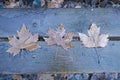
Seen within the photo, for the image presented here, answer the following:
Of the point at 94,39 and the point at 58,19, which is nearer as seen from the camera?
the point at 94,39

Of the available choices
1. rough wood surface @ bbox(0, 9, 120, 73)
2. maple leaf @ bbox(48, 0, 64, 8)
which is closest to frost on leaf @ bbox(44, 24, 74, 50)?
rough wood surface @ bbox(0, 9, 120, 73)

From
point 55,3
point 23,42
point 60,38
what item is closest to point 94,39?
point 60,38

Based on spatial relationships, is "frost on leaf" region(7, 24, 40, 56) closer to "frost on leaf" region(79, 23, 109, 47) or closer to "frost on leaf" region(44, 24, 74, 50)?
"frost on leaf" region(44, 24, 74, 50)

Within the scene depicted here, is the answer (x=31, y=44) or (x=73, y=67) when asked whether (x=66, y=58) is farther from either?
(x=31, y=44)

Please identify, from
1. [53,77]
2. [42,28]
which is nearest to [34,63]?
[42,28]

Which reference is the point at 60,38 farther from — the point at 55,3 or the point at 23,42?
the point at 55,3

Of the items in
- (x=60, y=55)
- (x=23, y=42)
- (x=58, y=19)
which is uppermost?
(x=58, y=19)
